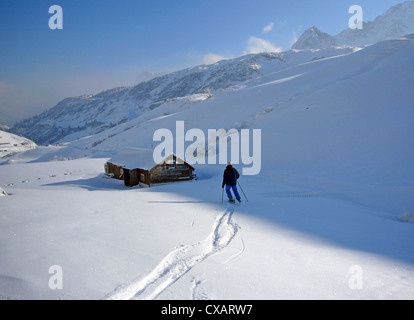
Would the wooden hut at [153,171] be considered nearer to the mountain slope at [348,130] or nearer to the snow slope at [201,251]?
the mountain slope at [348,130]

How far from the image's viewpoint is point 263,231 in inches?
250

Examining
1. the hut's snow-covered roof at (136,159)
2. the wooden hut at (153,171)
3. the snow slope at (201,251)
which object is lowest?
the snow slope at (201,251)

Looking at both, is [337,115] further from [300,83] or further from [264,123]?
[300,83]

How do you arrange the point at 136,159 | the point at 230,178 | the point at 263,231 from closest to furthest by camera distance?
the point at 263,231 → the point at 230,178 → the point at 136,159

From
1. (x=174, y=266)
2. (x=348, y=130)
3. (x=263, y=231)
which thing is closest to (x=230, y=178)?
(x=263, y=231)

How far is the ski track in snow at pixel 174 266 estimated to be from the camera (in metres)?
3.25

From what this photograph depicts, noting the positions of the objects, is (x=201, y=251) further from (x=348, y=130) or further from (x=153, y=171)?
(x=348, y=130)

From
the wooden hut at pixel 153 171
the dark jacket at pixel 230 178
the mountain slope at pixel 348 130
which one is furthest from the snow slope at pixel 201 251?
the wooden hut at pixel 153 171

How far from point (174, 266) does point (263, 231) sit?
3127 mm

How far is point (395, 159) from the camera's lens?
38.3 ft

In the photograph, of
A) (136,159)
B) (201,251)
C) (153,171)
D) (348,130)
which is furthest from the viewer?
(136,159)

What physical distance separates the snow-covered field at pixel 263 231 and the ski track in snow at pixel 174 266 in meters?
0.02

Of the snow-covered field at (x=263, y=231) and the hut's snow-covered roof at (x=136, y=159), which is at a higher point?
the hut's snow-covered roof at (x=136, y=159)
